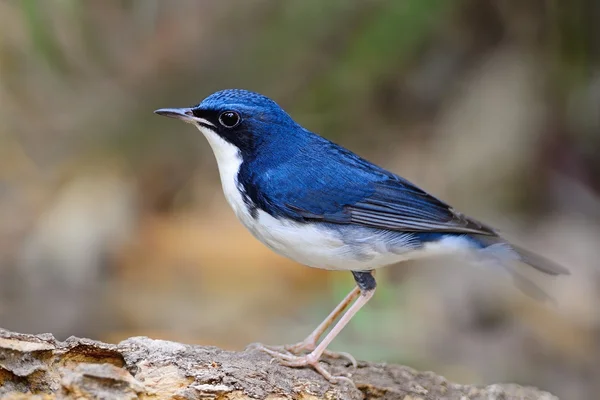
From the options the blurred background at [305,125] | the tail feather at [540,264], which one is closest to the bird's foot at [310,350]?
the tail feather at [540,264]

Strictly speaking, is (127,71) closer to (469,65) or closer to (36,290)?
(36,290)

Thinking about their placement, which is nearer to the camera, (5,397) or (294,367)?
(5,397)

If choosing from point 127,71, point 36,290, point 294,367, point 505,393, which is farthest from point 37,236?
point 505,393

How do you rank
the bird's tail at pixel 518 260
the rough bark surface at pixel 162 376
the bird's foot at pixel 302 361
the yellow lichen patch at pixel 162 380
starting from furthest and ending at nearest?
1. the bird's tail at pixel 518 260
2. the bird's foot at pixel 302 361
3. the yellow lichen patch at pixel 162 380
4. the rough bark surface at pixel 162 376

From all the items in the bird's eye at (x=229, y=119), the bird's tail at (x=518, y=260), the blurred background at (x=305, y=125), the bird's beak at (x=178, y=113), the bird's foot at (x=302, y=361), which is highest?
the blurred background at (x=305, y=125)

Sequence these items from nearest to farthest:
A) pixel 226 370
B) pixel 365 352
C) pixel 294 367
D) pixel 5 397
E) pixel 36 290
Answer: pixel 5 397, pixel 226 370, pixel 294 367, pixel 365 352, pixel 36 290

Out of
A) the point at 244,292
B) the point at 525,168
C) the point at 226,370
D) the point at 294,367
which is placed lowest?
the point at 226,370

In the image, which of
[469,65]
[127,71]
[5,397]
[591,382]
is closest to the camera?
[5,397]

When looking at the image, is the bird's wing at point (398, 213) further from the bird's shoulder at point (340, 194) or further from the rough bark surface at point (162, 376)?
the rough bark surface at point (162, 376)
